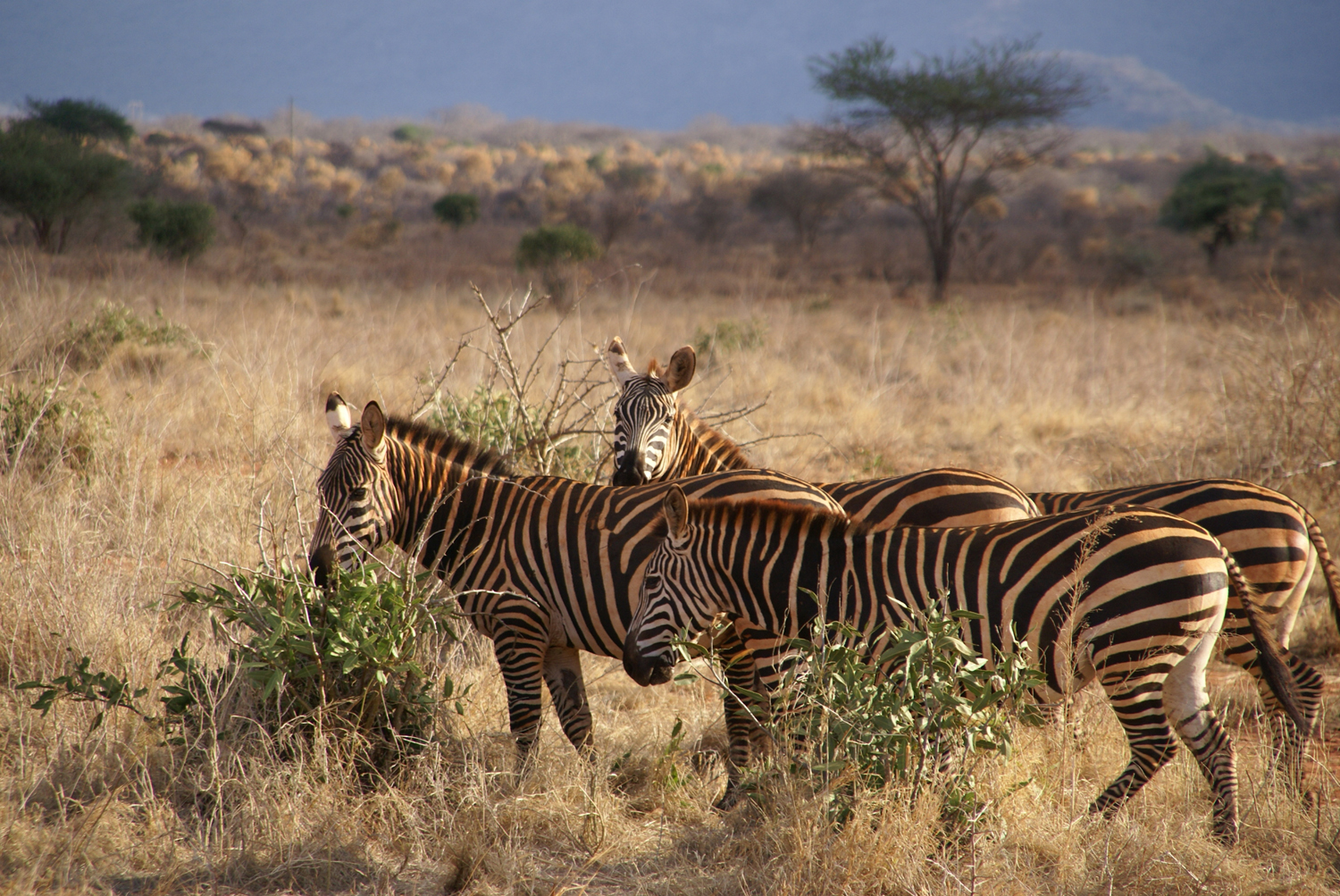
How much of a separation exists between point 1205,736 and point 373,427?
336 cm

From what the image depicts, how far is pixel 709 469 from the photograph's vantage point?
5180 mm

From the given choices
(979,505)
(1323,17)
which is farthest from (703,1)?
(979,505)

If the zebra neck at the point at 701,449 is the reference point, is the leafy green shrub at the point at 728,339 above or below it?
above

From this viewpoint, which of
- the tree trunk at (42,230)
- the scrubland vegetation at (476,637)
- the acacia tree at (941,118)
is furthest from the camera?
the acacia tree at (941,118)

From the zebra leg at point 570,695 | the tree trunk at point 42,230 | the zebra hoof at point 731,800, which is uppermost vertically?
the tree trunk at point 42,230

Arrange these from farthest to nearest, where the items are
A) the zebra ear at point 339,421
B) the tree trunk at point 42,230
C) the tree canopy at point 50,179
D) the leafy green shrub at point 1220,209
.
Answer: the leafy green shrub at point 1220,209
the tree trunk at point 42,230
the tree canopy at point 50,179
the zebra ear at point 339,421

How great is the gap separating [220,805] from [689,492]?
2060 mm

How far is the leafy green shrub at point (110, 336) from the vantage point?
8844 millimetres

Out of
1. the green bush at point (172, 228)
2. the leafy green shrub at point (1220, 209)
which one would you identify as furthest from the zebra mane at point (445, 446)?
the leafy green shrub at point (1220, 209)

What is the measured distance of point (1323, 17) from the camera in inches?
5418

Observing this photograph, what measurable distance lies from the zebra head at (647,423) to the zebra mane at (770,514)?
1.11m

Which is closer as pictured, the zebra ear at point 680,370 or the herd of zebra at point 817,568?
the herd of zebra at point 817,568

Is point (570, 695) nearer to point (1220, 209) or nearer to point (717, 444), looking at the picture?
point (717, 444)

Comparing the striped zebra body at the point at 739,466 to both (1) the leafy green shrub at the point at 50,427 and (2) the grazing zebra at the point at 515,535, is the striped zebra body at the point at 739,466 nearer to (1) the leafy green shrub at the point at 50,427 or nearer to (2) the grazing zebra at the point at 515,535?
(2) the grazing zebra at the point at 515,535
